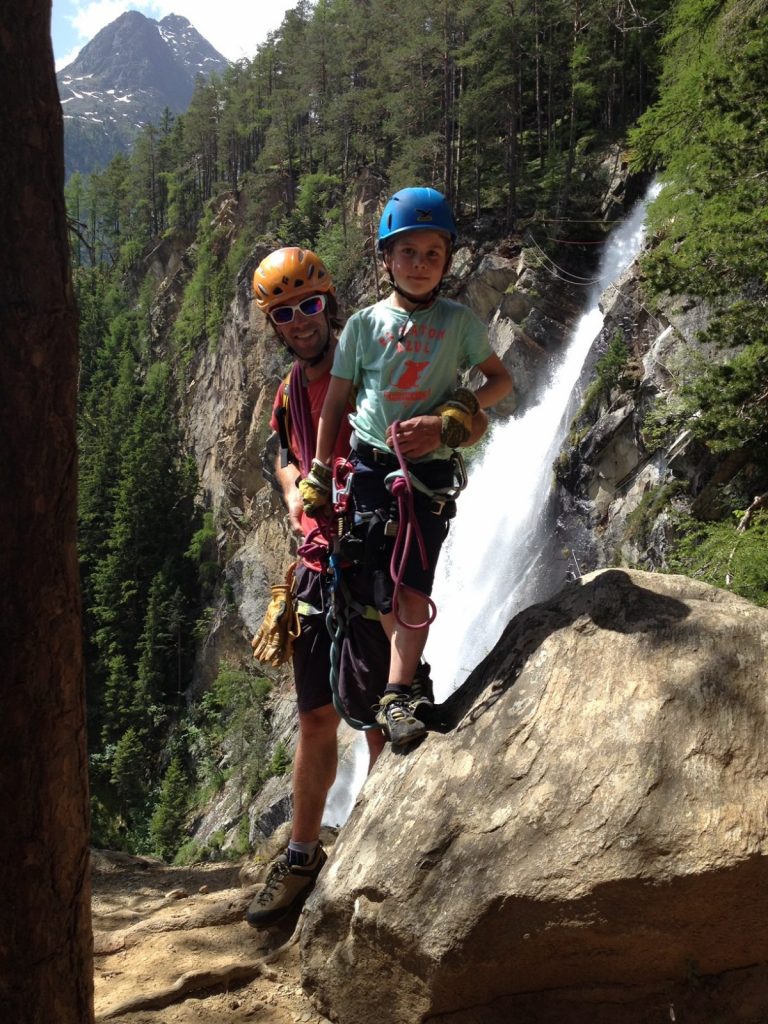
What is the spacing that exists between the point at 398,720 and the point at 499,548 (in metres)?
16.8

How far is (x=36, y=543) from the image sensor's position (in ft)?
6.81

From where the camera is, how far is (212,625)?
38688 mm

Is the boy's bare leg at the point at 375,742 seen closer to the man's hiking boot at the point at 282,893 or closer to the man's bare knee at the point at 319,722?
the man's bare knee at the point at 319,722

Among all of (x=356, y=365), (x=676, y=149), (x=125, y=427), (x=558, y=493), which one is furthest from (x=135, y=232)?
(x=356, y=365)

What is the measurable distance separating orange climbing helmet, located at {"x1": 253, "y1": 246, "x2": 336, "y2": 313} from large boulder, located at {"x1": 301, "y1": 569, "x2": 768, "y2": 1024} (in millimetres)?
1840

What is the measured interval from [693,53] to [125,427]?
42.8 meters

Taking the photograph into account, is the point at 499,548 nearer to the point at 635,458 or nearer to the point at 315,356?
the point at 635,458

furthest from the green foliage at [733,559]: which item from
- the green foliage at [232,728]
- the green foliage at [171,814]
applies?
the green foliage at [171,814]

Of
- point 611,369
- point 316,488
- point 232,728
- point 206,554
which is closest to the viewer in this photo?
point 316,488

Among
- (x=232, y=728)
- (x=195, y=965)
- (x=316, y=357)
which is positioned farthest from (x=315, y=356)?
(x=232, y=728)

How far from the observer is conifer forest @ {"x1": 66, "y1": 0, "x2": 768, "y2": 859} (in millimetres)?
7641

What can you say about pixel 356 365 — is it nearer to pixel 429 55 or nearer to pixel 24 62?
pixel 24 62

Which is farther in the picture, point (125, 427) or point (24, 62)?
point (125, 427)

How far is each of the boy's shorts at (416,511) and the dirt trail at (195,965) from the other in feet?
4.90
